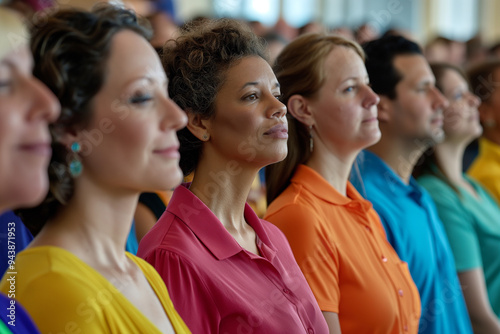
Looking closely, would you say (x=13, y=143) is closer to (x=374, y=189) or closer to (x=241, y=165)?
(x=241, y=165)

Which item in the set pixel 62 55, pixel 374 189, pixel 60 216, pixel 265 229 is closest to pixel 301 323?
pixel 265 229

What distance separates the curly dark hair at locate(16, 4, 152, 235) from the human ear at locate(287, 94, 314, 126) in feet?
2.77

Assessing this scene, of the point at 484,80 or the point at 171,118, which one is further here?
the point at 484,80

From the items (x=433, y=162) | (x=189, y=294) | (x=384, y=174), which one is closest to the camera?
(x=189, y=294)

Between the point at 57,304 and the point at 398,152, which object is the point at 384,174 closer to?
the point at 398,152

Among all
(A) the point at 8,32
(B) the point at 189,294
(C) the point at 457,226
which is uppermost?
(A) the point at 8,32

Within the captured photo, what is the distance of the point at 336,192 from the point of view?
6.20 feet

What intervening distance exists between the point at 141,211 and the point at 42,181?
46.0 inches

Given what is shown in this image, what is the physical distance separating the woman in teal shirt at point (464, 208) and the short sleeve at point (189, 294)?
1.38m

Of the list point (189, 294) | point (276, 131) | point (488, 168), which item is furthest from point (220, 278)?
point (488, 168)

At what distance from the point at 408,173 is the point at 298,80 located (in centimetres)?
76

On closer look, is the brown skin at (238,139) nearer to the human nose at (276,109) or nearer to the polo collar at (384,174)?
the human nose at (276,109)

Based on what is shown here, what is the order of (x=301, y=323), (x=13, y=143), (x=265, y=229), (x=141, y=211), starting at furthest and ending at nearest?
1. (x=141, y=211)
2. (x=265, y=229)
3. (x=301, y=323)
4. (x=13, y=143)

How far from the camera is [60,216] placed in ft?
3.61
